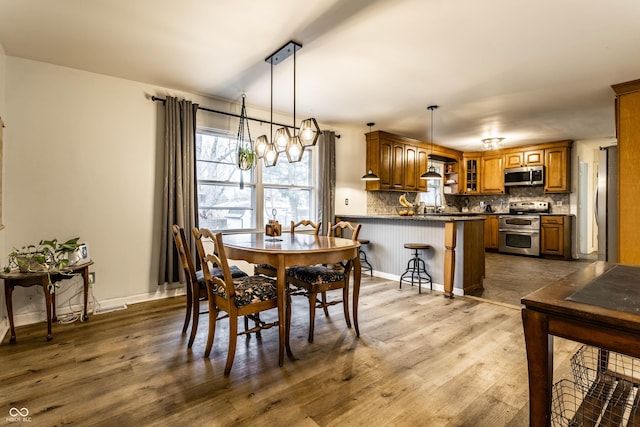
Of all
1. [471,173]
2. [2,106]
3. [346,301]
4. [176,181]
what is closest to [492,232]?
[471,173]

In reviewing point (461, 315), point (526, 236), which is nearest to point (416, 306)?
point (461, 315)

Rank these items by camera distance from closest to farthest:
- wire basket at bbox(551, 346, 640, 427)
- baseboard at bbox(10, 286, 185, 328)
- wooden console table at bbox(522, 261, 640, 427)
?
wooden console table at bbox(522, 261, 640, 427), wire basket at bbox(551, 346, 640, 427), baseboard at bbox(10, 286, 185, 328)

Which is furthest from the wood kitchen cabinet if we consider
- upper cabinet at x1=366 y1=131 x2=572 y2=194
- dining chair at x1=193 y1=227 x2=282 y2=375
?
dining chair at x1=193 y1=227 x2=282 y2=375

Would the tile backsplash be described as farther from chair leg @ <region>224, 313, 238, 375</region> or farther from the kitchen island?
chair leg @ <region>224, 313, 238, 375</region>

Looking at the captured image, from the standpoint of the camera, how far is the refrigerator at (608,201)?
3725mm

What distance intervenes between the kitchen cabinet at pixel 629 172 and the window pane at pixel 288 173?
3.82 meters

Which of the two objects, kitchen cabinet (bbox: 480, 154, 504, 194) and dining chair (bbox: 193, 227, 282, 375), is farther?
kitchen cabinet (bbox: 480, 154, 504, 194)

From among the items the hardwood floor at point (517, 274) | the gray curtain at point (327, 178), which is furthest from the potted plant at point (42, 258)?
the hardwood floor at point (517, 274)

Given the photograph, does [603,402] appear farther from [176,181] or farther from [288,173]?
[288,173]

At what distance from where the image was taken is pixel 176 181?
3576 millimetres

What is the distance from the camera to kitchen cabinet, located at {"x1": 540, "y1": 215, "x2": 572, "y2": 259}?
6.23 m

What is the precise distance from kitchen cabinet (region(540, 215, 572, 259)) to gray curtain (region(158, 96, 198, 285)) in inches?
264

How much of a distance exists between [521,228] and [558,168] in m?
1.40

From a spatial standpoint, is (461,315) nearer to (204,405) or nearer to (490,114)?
(204,405)
